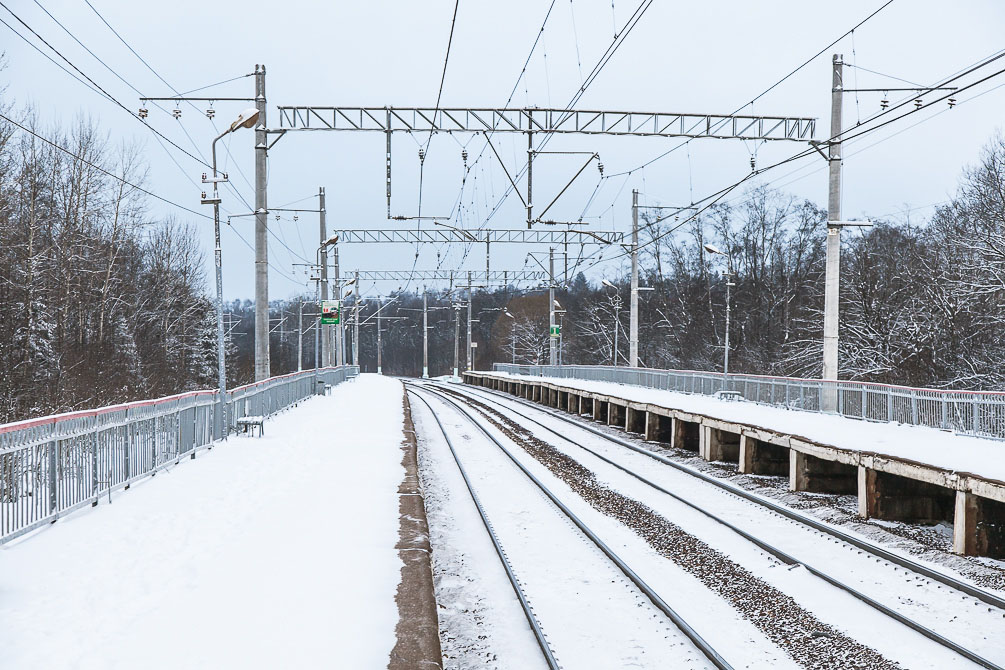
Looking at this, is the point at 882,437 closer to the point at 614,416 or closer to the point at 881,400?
the point at 881,400

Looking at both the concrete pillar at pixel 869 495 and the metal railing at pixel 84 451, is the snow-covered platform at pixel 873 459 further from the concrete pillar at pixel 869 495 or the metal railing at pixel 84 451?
the metal railing at pixel 84 451

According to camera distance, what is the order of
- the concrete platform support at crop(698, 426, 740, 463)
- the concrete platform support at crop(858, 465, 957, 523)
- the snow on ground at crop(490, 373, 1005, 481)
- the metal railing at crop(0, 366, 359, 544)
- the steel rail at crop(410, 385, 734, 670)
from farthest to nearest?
the concrete platform support at crop(698, 426, 740, 463), the concrete platform support at crop(858, 465, 957, 523), the snow on ground at crop(490, 373, 1005, 481), the metal railing at crop(0, 366, 359, 544), the steel rail at crop(410, 385, 734, 670)

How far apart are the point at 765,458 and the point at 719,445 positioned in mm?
1616

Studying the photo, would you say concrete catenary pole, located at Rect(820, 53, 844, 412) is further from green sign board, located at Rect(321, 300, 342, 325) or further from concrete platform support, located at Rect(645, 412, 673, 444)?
green sign board, located at Rect(321, 300, 342, 325)

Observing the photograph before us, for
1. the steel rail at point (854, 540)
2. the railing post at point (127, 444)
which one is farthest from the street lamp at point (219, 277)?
the steel rail at point (854, 540)

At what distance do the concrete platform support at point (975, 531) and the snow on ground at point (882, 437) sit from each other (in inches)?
15.2

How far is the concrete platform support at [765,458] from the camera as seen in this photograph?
54.3ft

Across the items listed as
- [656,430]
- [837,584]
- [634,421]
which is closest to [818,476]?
[837,584]

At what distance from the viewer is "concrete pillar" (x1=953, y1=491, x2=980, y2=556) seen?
973cm

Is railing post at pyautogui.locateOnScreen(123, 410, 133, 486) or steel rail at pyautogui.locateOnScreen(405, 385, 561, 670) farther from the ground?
railing post at pyautogui.locateOnScreen(123, 410, 133, 486)

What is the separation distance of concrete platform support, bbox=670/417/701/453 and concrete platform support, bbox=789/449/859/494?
618 centimetres

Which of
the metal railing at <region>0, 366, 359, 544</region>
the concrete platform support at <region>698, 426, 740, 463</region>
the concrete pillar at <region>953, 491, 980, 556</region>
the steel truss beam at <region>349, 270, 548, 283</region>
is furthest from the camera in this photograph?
the steel truss beam at <region>349, 270, 548, 283</region>

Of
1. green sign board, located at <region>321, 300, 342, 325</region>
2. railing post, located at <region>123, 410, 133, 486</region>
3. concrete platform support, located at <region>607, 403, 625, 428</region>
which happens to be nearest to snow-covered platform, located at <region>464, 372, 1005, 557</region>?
concrete platform support, located at <region>607, 403, 625, 428</region>

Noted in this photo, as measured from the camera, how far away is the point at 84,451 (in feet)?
33.0
